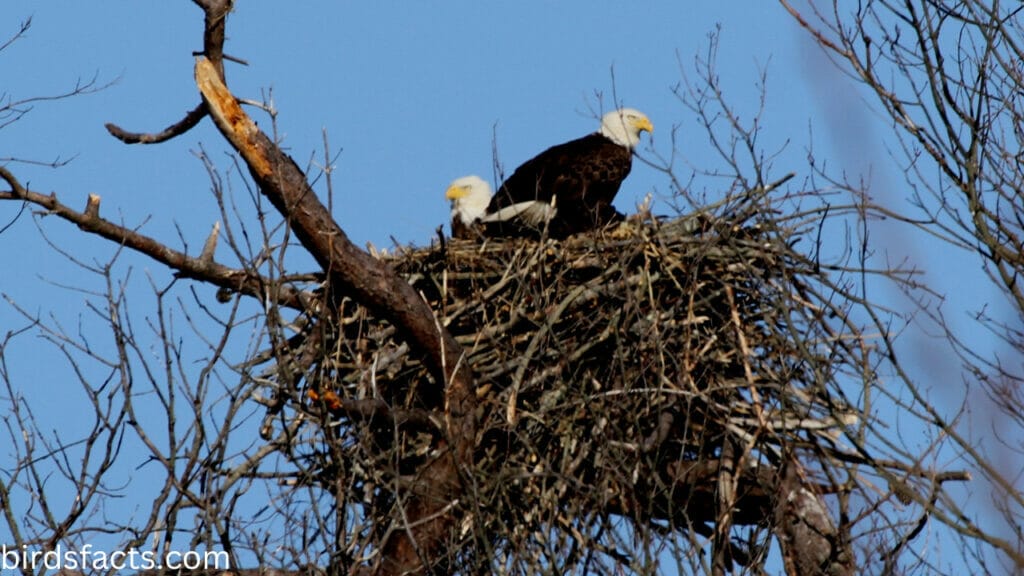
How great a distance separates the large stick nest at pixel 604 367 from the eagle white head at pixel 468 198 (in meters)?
1.02

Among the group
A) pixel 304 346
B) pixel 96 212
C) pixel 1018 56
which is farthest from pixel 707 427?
pixel 96 212

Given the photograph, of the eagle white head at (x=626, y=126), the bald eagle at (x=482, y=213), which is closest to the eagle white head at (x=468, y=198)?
the bald eagle at (x=482, y=213)

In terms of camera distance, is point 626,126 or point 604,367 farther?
point 626,126

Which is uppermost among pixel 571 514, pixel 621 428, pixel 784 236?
pixel 784 236

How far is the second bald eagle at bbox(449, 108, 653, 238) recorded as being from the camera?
26.2 ft

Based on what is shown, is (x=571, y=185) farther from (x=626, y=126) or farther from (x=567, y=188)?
(x=626, y=126)

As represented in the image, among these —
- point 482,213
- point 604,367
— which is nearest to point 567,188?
point 482,213

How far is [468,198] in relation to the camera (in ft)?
28.5

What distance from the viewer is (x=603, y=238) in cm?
746

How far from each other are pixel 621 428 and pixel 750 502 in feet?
2.50

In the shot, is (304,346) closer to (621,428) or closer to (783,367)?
(621,428)

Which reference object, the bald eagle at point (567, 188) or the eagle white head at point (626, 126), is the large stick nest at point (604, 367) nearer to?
the bald eagle at point (567, 188)

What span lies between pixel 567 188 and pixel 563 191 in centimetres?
3

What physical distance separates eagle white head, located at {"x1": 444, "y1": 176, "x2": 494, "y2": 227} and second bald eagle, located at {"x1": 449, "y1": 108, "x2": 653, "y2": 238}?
13 millimetres
